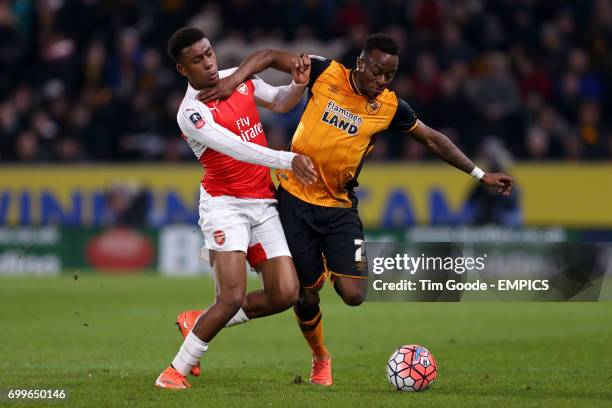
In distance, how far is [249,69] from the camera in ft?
26.5

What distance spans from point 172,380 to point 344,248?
60.6 inches

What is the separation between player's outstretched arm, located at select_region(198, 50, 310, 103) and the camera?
7.95 metres

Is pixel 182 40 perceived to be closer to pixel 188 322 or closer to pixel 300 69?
pixel 300 69

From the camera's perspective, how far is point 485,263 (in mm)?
7812

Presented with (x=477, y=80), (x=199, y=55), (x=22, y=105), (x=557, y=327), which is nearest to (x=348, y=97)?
(x=199, y=55)

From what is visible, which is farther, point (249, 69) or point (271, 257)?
point (271, 257)

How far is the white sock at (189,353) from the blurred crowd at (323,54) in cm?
1146

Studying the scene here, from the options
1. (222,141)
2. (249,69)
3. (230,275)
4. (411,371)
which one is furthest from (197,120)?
(411,371)

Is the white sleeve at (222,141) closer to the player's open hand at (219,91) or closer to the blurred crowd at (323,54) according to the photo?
the player's open hand at (219,91)

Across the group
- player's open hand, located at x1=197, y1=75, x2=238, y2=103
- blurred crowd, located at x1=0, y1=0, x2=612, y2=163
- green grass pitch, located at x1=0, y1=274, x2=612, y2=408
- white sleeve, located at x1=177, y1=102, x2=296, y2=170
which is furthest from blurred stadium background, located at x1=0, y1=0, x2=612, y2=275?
white sleeve, located at x1=177, y1=102, x2=296, y2=170

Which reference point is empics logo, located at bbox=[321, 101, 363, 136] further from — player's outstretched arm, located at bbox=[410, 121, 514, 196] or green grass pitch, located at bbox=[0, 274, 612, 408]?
green grass pitch, located at bbox=[0, 274, 612, 408]

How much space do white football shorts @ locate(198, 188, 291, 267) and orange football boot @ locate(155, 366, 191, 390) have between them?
831mm

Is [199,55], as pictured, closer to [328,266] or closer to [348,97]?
[348,97]

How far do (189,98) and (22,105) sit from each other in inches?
531
